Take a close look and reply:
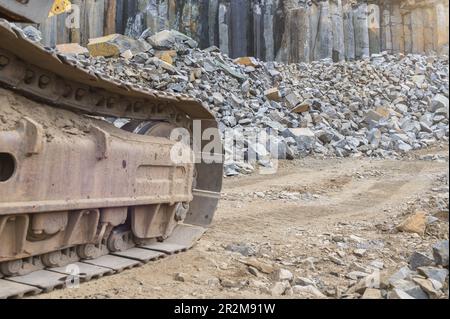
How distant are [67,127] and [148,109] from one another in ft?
3.22

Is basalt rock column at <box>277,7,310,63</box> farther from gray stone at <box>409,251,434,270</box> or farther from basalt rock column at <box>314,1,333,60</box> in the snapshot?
gray stone at <box>409,251,434,270</box>

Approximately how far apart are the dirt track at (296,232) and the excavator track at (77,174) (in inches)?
12.4

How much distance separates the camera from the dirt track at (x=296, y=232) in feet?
10.4

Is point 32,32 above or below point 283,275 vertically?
above

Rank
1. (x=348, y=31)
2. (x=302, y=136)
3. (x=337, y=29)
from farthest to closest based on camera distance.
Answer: (x=348, y=31), (x=337, y=29), (x=302, y=136)

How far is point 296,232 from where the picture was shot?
5027 millimetres

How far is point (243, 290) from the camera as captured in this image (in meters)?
3.05

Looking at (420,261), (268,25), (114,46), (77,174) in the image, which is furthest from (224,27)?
A: (420,261)

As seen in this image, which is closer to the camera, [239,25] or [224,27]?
[224,27]

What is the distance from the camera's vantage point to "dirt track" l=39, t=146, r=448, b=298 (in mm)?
3156

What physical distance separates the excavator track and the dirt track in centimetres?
31

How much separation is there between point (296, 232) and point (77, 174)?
251 cm

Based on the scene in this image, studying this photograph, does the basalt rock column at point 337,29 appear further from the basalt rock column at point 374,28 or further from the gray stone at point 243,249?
the gray stone at point 243,249

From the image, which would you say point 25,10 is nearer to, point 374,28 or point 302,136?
point 302,136
